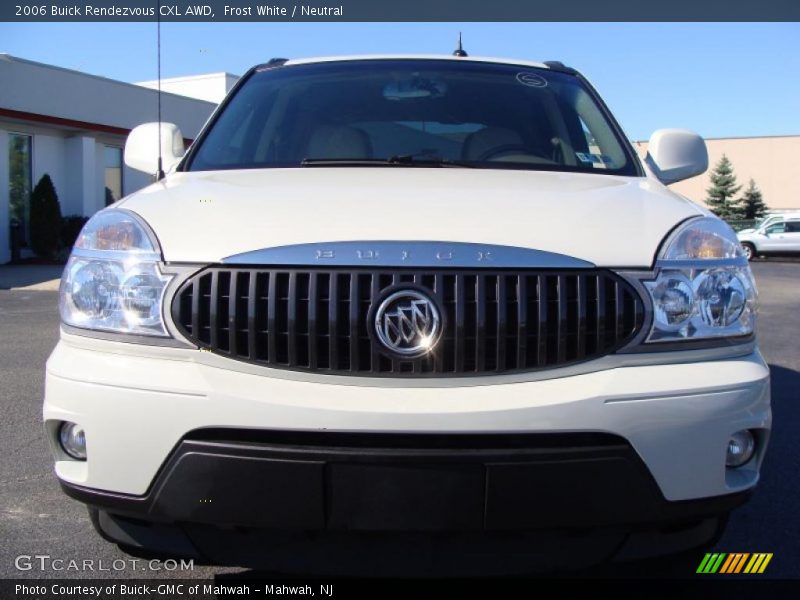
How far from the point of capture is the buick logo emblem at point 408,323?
215 cm

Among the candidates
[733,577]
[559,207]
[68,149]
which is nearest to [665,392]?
[559,207]

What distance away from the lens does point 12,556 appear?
119 inches

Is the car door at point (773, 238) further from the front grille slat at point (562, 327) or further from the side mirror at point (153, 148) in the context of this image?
the front grille slat at point (562, 327)

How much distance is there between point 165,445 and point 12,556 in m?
1.33

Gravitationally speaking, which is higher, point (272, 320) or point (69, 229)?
point (272, 320)

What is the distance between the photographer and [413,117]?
12.0 ft

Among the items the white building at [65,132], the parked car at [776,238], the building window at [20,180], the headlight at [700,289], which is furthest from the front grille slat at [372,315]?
the parked car at [776,238]

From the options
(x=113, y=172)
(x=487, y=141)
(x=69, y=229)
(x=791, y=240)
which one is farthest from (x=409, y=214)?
(x=791, y=240)

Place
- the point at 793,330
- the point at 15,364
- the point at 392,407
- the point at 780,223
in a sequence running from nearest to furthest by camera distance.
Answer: the point at 392,407, the point at 15,364, the point at 793,330, the point at 780,223

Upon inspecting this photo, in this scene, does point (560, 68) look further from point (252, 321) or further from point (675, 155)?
point (252, 321)

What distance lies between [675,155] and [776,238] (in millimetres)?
30439

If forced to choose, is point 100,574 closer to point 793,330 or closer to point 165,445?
point 165,445

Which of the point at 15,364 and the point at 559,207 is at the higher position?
the point at 559,207

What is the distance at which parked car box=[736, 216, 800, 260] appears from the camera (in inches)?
1222
